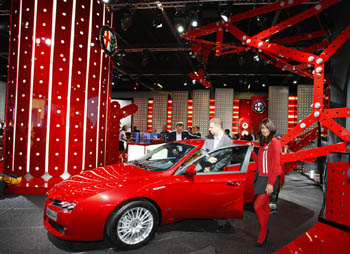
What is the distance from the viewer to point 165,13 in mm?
7770

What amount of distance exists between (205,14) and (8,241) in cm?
→ 652

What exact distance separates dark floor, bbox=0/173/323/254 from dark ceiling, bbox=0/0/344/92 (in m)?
4.82

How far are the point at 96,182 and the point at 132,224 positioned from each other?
2.21 feet

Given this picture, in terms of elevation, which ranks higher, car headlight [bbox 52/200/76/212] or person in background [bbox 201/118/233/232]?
person in background [bbox 201/118/233/232]

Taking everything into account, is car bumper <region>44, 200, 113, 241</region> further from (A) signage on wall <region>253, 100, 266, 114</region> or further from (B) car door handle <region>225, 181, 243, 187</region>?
(A) signage on wall <region>253, 100, 266, 114</region>

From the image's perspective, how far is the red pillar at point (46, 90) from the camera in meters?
5.11

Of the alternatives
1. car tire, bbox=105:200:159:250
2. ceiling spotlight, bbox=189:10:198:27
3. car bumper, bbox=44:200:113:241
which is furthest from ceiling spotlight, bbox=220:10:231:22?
car bumper, bbox=44:200:113:241

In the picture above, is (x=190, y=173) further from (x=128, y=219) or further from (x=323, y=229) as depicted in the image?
(x=323, y=229)

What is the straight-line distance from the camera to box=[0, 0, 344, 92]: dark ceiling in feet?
21.8

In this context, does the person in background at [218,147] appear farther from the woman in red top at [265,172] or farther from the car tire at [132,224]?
the car tire at [132,224]

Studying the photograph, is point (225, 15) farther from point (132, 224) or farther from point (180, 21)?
point (132, 224)

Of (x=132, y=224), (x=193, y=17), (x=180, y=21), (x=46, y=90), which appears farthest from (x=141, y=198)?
(x=180, y=21)

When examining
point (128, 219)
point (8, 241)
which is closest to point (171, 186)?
point (128, 219)

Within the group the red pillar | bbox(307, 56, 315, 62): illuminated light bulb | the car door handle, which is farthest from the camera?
the red pillar
